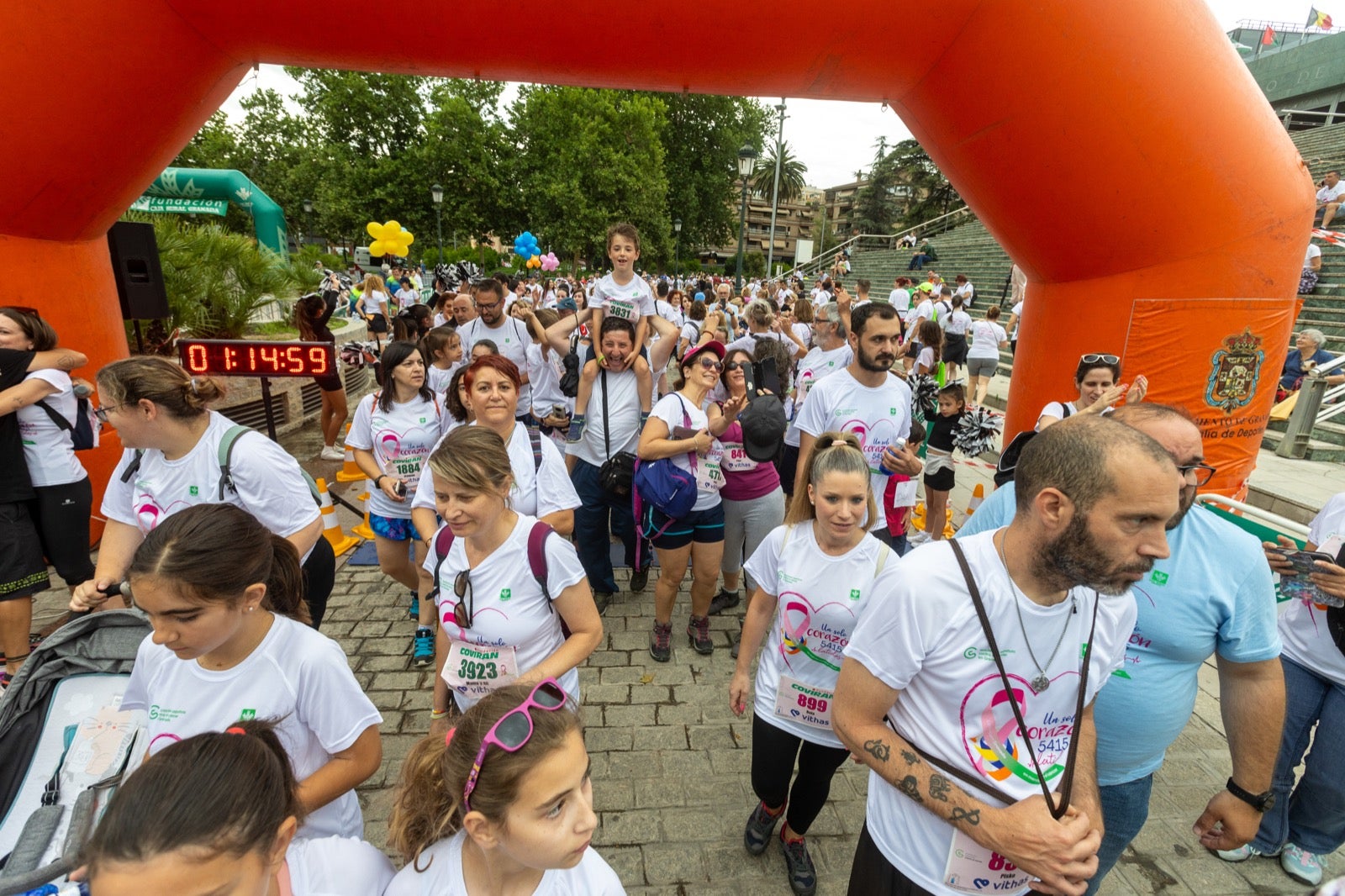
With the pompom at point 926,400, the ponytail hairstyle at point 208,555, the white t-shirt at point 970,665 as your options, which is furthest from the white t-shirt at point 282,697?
the pompom at point 926,400

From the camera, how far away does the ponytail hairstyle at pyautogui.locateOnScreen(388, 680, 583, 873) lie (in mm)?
1271

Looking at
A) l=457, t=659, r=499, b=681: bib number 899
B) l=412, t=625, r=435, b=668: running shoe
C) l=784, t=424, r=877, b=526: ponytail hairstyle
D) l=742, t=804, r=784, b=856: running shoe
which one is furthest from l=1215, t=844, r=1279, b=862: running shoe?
l=412, t=625, r=435, b=668: running shoe

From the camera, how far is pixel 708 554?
3.96 metres

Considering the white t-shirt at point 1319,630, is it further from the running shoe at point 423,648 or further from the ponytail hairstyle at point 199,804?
the running shoe at point 423,648

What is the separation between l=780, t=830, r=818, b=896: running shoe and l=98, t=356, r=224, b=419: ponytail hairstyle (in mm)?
2975

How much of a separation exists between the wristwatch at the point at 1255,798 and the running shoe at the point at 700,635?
8.64 ft

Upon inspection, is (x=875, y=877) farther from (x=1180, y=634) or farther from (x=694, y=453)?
(x=694, y=453)

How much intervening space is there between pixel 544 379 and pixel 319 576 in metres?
3.35

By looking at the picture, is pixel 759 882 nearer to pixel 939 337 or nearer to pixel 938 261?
pixel 939 337

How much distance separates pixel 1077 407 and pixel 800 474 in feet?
7.17

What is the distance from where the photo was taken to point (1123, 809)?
2051 mm

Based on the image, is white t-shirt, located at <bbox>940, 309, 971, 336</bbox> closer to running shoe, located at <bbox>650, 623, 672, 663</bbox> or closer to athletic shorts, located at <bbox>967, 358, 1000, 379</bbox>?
athletic shorts, located at <bbox>967, 358, 1000, 379</bbox>

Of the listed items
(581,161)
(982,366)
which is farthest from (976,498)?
→ (581,161)

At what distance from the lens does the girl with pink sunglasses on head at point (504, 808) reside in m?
1.27
